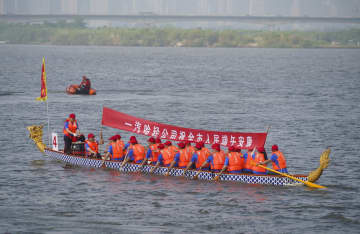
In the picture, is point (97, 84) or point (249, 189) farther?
point (97, 84)

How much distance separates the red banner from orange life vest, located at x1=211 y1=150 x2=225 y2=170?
0.93m

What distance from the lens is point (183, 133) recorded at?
34.1 meters

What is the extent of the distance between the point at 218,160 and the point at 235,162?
0.82m

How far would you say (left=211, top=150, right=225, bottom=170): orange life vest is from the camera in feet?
107

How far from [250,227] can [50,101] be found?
4357 centimetres

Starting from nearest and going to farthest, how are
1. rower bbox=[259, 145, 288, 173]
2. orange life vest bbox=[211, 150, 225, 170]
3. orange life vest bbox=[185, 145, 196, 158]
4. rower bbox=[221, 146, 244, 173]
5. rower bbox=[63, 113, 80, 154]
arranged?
rower bbox=[259, 145, 288, 173], rower bbox=[221, 146, 244, 173], orange life vest bbox=[211, 150, 225, 170], orange life vest bbox=[185, 145, 196, 158], rower bbox=[63, 113, 80, 154]

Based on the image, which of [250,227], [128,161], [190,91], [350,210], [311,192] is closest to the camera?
[250,227]

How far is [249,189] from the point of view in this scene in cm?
3173

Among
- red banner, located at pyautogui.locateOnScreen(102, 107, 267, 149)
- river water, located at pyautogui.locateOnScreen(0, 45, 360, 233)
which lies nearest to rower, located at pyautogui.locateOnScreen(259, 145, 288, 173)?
red banner, located at pyautogui.locateOnScreen(102, 107, 267, 149)

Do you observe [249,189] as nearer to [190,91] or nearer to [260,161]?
[260,161]

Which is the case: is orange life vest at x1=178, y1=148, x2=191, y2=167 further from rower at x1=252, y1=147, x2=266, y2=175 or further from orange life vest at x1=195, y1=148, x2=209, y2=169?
rower at x1=252, y1=147, x2=266, y2=175

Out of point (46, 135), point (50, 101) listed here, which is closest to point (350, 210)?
point (46, 135)

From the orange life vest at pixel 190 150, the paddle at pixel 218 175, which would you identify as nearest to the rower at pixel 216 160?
the paddle at pixel 218 175

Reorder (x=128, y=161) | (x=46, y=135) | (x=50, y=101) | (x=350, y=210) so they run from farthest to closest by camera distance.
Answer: (x=50, y=101), (x=46, y=135), (x=128, y=161), (x=350, y=210)
